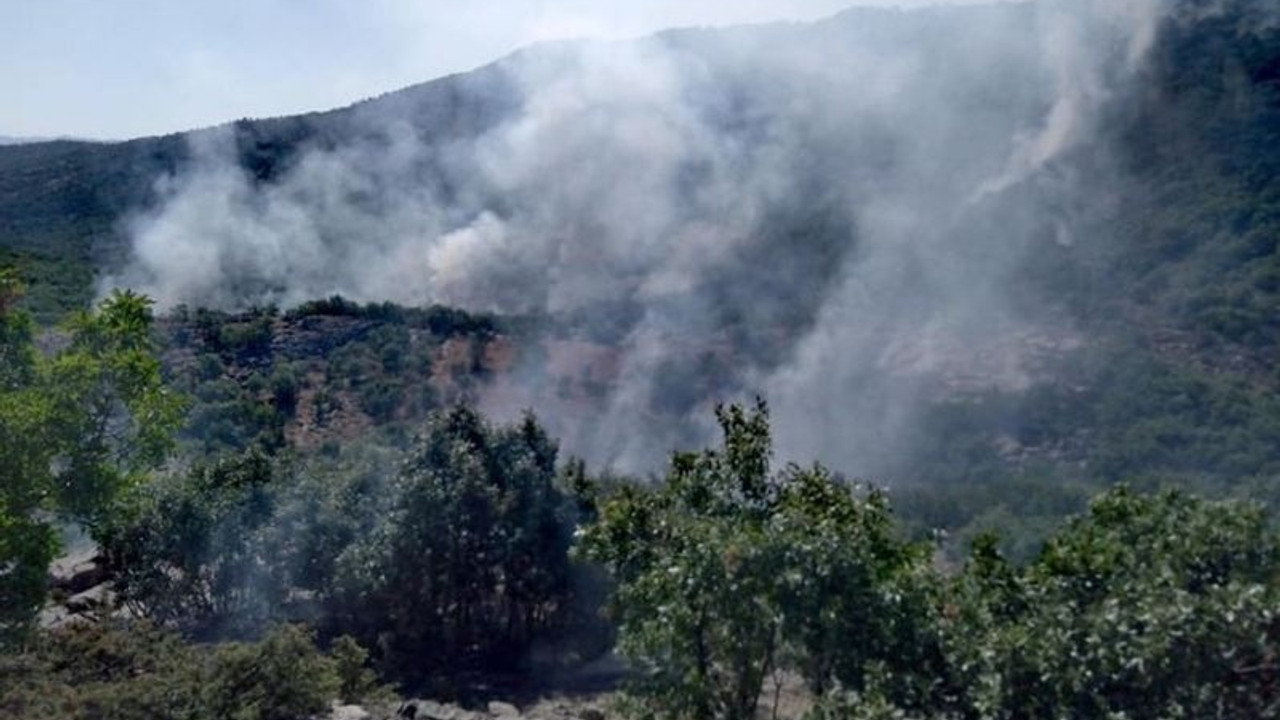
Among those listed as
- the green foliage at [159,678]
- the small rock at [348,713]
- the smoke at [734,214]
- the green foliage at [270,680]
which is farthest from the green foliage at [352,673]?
the smoke at [734,214]

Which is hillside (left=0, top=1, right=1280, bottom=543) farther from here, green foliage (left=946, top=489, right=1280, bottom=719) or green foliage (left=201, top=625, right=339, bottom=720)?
green foliage (left=946, top=489, right=1280, bottom=719)

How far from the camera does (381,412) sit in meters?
30.4

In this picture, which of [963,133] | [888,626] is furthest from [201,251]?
[888,626]

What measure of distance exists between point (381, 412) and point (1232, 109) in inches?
1117

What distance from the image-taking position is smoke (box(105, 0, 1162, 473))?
112ft

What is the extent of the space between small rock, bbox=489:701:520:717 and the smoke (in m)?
15.7

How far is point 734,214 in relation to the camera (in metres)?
43.4

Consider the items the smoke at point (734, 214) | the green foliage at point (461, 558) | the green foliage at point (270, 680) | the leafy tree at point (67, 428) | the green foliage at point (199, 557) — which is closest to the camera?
the green foliage at point (270, 680)

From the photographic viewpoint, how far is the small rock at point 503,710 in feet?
47.7

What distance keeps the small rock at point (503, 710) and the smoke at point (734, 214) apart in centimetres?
1570

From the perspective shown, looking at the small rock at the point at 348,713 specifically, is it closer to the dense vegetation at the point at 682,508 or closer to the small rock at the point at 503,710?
the dense vegetation at the point at 682,508

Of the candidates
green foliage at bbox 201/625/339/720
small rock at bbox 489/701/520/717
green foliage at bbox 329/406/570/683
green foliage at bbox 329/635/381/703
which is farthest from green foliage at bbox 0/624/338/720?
green foliage at bbox 329/406/570/683

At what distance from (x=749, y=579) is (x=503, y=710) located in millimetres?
8562

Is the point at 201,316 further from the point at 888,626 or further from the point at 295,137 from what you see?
the point at 888,626
